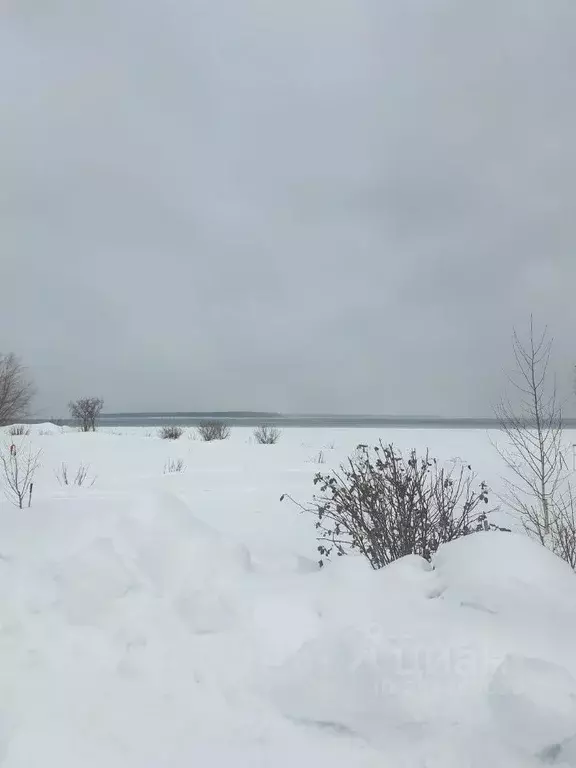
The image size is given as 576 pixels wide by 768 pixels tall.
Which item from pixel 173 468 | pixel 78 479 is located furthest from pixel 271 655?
pixel 173 468

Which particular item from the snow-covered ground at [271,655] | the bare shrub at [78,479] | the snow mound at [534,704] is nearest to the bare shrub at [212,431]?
the bare shrub at [78,479]

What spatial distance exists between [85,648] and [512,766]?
2168mm

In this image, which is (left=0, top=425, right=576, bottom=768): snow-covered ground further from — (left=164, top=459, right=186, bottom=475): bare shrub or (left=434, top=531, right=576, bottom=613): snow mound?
(left=164, top=459, right=186, bottom=475): bare shrub

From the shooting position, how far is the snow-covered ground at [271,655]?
6.75 ft

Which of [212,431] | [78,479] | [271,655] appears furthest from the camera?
[212,431]

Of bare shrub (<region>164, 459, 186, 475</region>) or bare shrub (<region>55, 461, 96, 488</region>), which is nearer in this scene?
bare shrub (<region>55, 461, 96, 488</region>)

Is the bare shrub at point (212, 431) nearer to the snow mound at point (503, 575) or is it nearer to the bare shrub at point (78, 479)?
the bare shrub at point (78, 479)

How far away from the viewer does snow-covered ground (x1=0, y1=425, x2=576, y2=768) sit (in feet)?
6.75

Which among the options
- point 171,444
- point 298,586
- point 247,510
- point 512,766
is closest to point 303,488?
point 247,510

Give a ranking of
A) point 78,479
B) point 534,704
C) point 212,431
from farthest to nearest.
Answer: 1. point 212,431
2. point 78,479
3. point 534,704

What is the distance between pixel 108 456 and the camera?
16.4m

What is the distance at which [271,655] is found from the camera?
259cm

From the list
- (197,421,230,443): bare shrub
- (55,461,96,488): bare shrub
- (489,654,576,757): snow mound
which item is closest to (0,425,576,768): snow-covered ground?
(489,654,576,757): snow mound

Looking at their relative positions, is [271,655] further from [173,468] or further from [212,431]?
[212,431]
